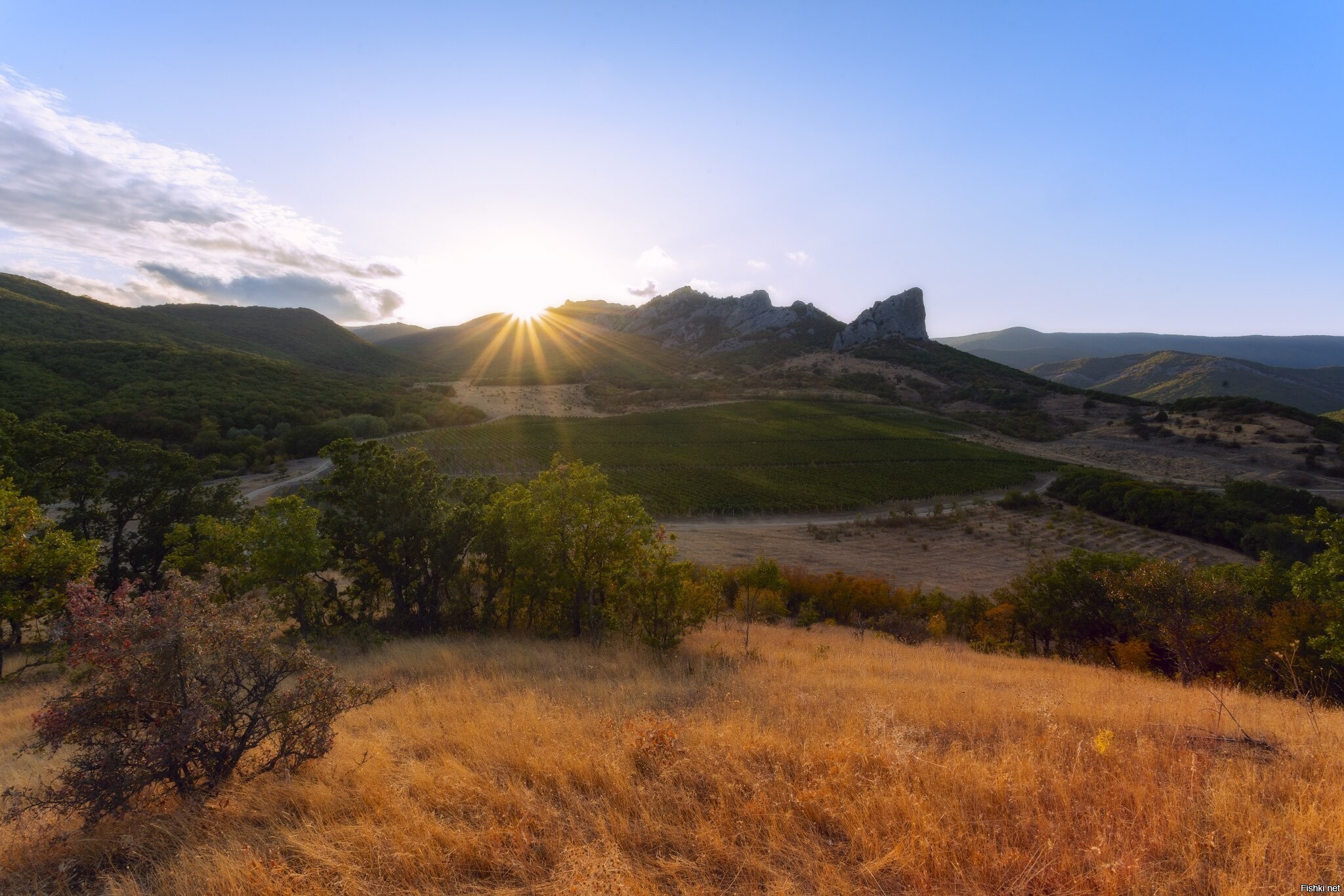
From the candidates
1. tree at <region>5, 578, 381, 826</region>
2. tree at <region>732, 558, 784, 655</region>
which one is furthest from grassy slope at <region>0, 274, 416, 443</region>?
tree at <region>5, 578, 381, 826</region>

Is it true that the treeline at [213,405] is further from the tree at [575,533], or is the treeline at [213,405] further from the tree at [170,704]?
the tree at [170,704]

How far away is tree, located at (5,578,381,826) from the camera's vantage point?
4.93 metres

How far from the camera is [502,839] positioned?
4.45 meters

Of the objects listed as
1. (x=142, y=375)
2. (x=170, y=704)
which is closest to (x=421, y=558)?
(x=170, y=704)

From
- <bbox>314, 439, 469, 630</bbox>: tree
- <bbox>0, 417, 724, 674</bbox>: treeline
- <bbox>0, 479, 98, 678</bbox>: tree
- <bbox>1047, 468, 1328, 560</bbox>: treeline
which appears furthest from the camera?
<bbox>1047, 468, 1328, 560</bbox>: treeline

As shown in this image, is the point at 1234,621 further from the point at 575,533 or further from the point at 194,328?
the point at 194,328

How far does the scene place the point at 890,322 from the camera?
17788 cm

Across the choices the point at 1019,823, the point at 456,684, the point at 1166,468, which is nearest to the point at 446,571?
the point at 456,684

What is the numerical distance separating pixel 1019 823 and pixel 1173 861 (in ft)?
3.15

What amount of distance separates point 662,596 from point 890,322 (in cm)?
18354

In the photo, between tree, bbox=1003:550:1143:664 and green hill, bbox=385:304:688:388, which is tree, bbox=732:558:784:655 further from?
green hill, bbox=385:304:688:388

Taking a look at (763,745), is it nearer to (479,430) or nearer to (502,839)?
(502,839)

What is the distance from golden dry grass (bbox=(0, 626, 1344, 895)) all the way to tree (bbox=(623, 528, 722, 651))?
26.2 ft

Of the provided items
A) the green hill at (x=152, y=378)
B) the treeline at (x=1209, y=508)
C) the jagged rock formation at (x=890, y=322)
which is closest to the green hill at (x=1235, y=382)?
the jagged rock formation at (x=890, y=322)
